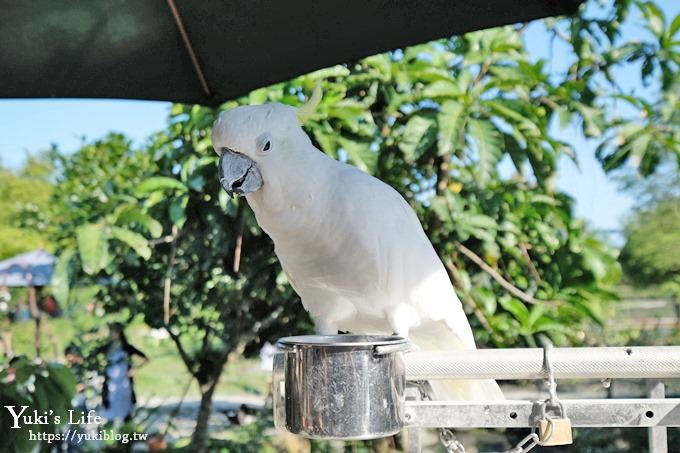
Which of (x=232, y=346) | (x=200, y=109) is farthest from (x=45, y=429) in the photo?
(x=200, y=109)

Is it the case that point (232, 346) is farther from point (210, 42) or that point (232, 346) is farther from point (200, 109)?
point (210, 42)

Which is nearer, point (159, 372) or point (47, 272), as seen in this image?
point (47, 272)

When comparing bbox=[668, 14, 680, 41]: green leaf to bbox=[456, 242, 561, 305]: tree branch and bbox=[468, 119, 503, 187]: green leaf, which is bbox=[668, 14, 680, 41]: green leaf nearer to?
bbox=[468, 119, 503, 187]: green leaf

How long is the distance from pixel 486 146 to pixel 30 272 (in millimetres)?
2056

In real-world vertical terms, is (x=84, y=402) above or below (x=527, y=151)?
below

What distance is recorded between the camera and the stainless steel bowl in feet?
2.52

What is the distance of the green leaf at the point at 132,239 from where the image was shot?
1876mm

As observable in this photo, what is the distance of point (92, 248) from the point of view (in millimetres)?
1824

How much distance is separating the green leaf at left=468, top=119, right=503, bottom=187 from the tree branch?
1.18 ft

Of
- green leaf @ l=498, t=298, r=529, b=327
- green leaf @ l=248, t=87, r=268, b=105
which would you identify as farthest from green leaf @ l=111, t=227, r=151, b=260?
green leaf @ l=498, t=298, r=529, b=327

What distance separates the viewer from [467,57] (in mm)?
1989

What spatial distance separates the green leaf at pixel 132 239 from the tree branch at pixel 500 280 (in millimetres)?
944

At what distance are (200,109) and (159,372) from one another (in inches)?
64.9

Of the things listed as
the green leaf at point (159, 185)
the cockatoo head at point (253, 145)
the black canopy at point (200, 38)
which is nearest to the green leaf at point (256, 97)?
the green leaf at point (159, 185)
